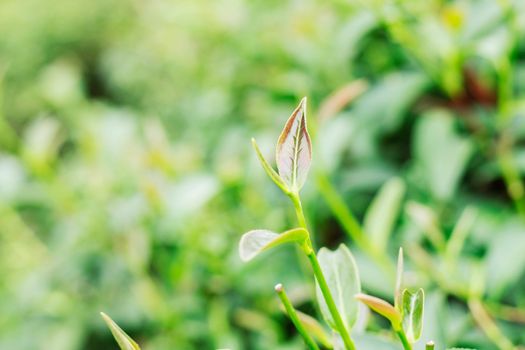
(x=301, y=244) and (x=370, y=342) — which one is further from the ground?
(x=301, y=244)

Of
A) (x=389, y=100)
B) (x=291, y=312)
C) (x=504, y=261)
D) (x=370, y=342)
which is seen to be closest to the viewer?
(x=291, y=312)

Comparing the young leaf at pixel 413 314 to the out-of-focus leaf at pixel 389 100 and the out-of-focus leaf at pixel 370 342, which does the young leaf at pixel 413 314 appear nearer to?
the out-of-focus leaf at pixel 370 342

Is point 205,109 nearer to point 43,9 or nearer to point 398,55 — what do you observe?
point 398,55

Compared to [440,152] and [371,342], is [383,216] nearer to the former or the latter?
[440,152]

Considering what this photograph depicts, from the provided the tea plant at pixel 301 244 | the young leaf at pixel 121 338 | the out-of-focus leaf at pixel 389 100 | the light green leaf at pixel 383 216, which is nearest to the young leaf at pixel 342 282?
the tea plant at pixel 301 244

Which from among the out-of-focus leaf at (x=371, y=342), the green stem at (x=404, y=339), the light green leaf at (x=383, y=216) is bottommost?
the out-of-focus leaf at (x=371, y=342)

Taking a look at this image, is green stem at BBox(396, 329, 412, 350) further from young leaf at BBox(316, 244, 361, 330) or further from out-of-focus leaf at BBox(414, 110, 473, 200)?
out-of-focus leaf at BBox(414, 110, 473, 200)

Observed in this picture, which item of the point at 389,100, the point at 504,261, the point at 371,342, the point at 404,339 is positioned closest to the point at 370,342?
the point at 371,342

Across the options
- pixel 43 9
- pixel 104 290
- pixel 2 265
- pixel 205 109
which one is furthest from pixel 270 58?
pixel 43 9

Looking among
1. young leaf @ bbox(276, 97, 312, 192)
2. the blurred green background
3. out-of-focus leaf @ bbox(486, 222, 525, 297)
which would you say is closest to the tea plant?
young leaf @ bbox(276, 97, 312, 192)
